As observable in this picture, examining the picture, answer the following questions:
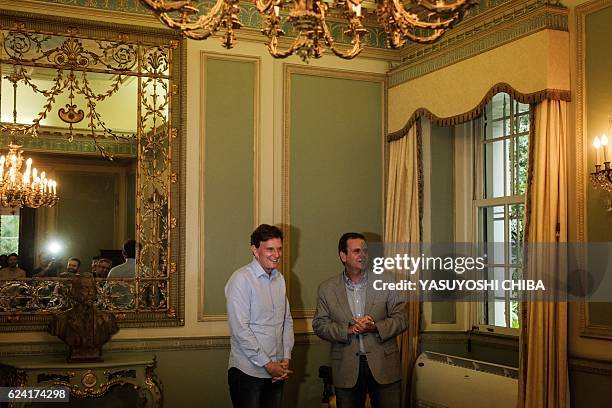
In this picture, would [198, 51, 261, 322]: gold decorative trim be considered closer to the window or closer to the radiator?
the radiator

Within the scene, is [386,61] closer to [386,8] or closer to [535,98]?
[535,98]

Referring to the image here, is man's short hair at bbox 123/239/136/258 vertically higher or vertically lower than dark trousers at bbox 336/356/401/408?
higher

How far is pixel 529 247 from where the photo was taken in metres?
4.70

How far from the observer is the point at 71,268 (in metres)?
5.31

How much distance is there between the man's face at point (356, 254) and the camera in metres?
4.70

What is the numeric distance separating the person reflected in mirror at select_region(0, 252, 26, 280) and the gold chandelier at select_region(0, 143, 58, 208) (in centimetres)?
35

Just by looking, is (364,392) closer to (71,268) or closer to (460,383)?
(460,383)

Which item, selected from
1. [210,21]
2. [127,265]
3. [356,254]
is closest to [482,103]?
[356,254]

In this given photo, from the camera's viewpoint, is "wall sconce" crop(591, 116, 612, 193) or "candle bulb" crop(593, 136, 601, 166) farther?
"candle bulb" crop(593, 136, 601, 166)

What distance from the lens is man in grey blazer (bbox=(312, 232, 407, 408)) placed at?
4617mm

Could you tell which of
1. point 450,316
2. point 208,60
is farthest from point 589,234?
point 208,60

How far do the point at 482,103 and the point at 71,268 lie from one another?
2954 mm

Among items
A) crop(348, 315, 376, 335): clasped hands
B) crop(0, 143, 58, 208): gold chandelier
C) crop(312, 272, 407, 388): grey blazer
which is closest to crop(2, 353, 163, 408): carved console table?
crop(0, 143, 58, 208): gold chandelier

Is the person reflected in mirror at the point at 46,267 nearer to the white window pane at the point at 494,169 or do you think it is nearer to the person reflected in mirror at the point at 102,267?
the person reflected in mirror at the point at 102,267
